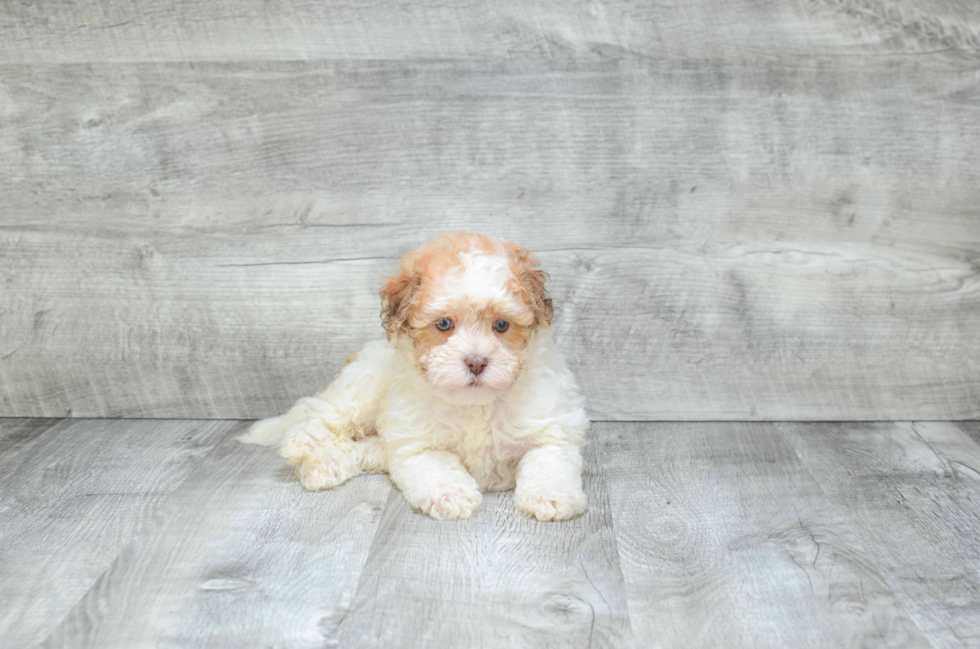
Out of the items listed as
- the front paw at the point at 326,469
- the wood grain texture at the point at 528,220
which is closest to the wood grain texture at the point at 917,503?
the wood grain texture at the point at 528,220

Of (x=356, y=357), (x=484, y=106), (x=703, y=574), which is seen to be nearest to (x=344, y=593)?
(x=703, y=574)

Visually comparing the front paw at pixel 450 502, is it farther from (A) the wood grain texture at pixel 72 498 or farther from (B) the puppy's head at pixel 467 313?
(A) the wood grain texture at pixel 72 498

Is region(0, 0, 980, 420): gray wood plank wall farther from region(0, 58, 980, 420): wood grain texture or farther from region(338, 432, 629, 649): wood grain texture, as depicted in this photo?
region(338, 432, 629, 649): wood grain texture

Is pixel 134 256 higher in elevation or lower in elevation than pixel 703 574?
higher

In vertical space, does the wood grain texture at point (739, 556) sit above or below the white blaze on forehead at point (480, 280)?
below

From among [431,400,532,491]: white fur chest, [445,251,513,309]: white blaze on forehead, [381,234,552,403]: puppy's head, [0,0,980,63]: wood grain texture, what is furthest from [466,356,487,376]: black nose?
[0,0,980,63]: wood grain texture

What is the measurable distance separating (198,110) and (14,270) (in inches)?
33.7

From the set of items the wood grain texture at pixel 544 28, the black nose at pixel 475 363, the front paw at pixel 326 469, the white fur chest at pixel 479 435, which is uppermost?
the wood grain texture at pixel 544 28

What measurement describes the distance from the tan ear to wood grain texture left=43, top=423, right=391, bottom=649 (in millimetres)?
635

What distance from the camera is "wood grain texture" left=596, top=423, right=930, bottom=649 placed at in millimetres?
1697

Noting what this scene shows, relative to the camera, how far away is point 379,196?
9.53 ft

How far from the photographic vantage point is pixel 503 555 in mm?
1962

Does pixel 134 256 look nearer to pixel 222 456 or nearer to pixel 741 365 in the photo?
pixel 222 456

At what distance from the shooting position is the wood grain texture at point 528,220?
2.84m
